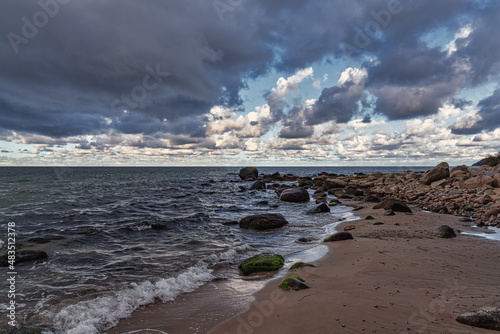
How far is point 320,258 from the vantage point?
7488mm

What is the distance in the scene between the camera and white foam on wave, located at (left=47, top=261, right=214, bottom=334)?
14.1ft

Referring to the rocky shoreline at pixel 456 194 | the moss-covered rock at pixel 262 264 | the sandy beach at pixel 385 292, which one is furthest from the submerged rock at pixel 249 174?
the moss-covered rock at pixel 262 264

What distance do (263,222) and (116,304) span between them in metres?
8.11

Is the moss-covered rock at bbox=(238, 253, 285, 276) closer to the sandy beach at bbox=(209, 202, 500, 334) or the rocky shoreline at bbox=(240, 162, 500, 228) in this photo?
the sandy beach at bbox=(209, 202, 500, 334)

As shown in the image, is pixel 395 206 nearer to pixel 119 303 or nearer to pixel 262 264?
pixel 262 264

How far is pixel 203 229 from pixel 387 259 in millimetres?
8006

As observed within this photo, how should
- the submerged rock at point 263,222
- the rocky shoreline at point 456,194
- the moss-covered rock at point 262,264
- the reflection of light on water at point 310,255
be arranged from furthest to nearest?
the submerged rock at point 263,222, the rocky shoreline at point 456,194, the reflection of light on water at point 310,255, the moss-covered rock at point 262,264

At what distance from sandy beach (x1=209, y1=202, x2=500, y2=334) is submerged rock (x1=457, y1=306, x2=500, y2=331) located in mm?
86

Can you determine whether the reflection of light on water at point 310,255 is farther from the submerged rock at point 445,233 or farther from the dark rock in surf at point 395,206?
the dark rock in surf at point 395,206

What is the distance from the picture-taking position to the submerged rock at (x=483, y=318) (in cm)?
337

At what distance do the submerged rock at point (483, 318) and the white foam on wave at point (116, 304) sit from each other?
486 cm

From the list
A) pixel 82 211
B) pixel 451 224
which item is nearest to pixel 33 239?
pixel 82 211

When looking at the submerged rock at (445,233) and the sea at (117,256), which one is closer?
the sea at (117,256)

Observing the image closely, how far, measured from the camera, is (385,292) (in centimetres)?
470
